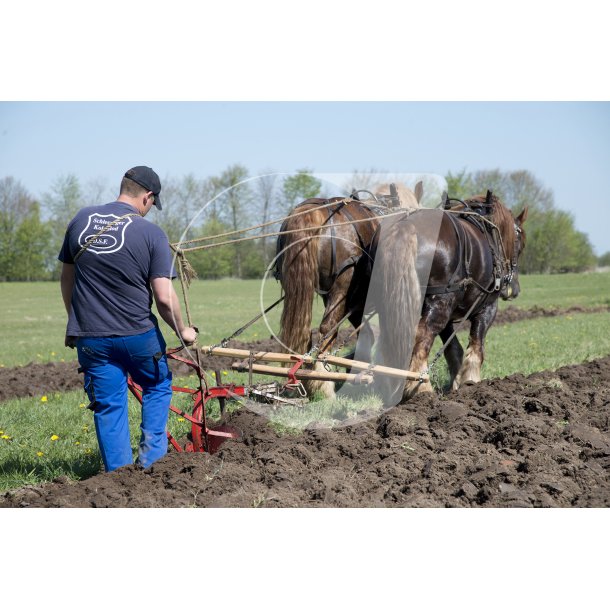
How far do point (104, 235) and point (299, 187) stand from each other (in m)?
1.68

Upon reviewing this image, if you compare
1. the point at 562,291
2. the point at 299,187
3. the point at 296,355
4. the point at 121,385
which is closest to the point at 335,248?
the point at 299,187

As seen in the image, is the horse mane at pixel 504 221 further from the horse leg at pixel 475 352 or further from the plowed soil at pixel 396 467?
the plowed soil at pixel 396 467

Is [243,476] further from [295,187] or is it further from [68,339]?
[295,187]

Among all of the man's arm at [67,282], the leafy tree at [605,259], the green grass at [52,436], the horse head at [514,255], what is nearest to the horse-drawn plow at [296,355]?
the green grass at [52,436]

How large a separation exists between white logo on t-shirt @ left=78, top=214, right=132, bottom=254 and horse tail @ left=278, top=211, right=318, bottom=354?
2.05m

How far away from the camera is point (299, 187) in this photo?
532 cm

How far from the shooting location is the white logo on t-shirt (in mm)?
4262

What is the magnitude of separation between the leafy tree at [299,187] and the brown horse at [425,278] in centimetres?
100

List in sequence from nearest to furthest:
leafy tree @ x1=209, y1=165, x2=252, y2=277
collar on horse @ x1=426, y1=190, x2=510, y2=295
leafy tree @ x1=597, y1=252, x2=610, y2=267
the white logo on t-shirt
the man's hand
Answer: the white logo on t-shirt, the man's hand, leafy tree @ x1=209, y1=165, x2=252, y2=277, collar on horse @ x1=426, y1=190, x2=510, y2=295, leafy tree @ x1=597, y1=252, x2=610, y2=267

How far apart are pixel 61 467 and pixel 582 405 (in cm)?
443

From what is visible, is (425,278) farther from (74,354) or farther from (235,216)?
(74,354)

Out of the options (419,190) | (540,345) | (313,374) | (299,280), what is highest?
(419,190)

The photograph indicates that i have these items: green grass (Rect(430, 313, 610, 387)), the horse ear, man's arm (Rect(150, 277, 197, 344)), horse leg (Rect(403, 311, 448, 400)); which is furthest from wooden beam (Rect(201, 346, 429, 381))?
green grass (Rect(430, 313, 610, 387))

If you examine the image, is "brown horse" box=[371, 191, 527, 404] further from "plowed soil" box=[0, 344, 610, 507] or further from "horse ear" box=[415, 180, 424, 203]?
"plowed soil" box=[0, 344, 610, 507]
